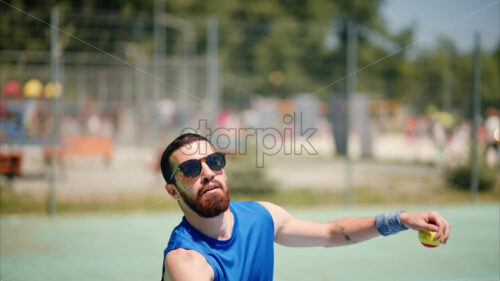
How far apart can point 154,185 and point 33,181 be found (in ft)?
8.32

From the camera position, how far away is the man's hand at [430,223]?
7.64ft

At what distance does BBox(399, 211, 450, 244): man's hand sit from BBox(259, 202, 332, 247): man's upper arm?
0.52 meters

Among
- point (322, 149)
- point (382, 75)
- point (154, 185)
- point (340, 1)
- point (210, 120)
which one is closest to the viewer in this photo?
point (210, 120)

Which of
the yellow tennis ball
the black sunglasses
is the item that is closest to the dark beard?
the black sunglasses

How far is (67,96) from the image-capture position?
18.3 metres

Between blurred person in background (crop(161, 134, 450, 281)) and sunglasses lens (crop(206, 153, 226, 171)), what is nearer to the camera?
blurred person in background (crop(161, 134, 450, 281))

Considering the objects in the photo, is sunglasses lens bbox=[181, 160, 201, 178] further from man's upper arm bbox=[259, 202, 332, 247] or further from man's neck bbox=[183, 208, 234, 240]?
man's upper arm bbox=[259, 202, 332, 247]

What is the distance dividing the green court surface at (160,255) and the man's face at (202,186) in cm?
290

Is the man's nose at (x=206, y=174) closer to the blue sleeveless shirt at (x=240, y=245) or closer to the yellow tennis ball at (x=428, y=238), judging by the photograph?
the blue sleeveless shirt at (x=240, y=245)

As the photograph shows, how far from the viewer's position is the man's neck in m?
2.46

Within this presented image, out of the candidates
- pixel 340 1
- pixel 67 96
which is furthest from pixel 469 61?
pixel 340 1

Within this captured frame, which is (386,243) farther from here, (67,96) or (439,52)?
(67,96)

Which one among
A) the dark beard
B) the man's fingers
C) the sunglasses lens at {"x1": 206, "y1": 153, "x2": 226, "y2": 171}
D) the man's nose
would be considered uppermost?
the sunglasses lens at {"x1": 206, "y1": 153, "x2": 226, "y2": 171}

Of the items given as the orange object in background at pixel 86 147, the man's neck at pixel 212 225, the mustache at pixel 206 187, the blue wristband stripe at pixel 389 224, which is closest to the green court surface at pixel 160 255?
the blue wristband stripe at pixel 389 224
